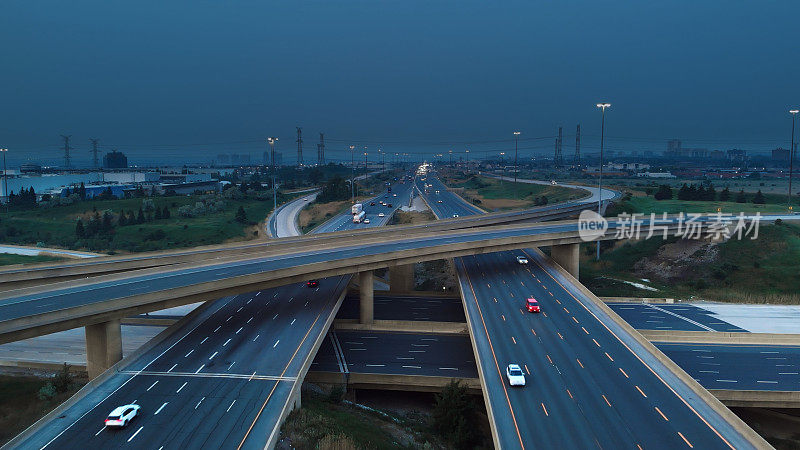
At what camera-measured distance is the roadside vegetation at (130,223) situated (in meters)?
94.2

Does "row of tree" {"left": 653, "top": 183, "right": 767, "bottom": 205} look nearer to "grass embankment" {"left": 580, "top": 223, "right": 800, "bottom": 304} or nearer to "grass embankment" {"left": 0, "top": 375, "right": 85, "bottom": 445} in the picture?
"grass embankment" {"left": 580, "top": 223, "right": 800, "bottom": 304}

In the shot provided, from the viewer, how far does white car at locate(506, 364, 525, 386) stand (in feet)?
95.4

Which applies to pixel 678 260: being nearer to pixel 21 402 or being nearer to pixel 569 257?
pixel 569 257

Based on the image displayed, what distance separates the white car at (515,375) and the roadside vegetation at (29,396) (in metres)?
29.2

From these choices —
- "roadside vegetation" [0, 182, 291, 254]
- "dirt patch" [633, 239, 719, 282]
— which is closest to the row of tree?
"dirt patch" [633, 239, 719, 282]

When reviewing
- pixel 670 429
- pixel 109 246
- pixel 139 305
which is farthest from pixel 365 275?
pixel 109 246

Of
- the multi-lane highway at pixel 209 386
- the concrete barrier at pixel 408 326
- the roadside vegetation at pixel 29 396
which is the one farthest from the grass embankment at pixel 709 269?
the roadside vegetation at pixel 29 396

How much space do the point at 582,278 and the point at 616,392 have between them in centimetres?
4547

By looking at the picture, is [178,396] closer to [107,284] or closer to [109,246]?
→ [107,284]

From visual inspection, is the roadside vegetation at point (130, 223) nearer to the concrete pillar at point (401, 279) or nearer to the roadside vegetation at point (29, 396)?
the concrete pillar at point (401, 279)

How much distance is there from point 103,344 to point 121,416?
10.9 m

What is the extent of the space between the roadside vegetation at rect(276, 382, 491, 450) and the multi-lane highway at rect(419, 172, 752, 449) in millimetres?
4043

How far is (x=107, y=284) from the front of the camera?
1543 inches

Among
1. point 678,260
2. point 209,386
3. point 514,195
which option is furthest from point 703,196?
point 209,386
